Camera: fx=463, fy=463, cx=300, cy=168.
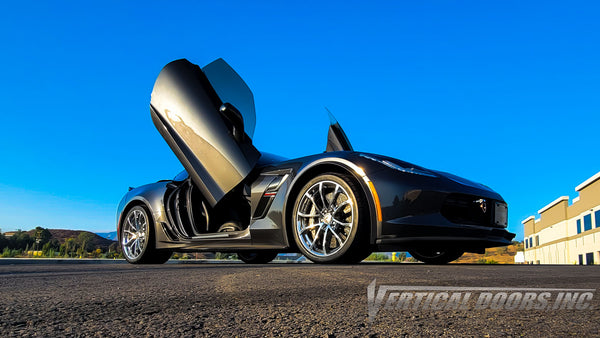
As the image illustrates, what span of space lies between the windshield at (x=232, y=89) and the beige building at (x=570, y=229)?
98.9ft

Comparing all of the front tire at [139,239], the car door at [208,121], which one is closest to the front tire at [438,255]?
the car door at [208,121]

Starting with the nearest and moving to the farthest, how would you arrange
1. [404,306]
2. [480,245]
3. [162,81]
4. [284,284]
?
[404,306] → [284,284] → [480,245] → [162,81]

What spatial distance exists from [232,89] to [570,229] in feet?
124

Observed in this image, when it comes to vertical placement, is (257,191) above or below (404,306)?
above

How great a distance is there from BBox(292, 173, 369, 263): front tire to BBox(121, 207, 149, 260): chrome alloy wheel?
2.78m

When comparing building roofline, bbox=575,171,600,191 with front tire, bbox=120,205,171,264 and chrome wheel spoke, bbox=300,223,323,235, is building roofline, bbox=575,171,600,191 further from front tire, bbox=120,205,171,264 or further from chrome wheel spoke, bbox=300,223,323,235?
chrome wheel spoke, bbox=300,223,323,235

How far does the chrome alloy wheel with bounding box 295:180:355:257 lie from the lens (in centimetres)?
413

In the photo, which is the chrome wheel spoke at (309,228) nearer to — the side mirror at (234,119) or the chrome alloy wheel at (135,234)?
the side mirror at (234,119)

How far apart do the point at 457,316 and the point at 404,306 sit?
203 mm

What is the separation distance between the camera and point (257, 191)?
479 centimetres

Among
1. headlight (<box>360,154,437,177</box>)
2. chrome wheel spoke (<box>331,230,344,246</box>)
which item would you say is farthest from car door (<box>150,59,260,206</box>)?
headlight (<box>360,154,437,177</box>)

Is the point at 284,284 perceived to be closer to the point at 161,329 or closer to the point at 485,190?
the point at 161,329

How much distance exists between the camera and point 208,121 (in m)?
→ 5.07

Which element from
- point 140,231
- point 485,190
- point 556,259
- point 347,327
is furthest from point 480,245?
point 556,259
